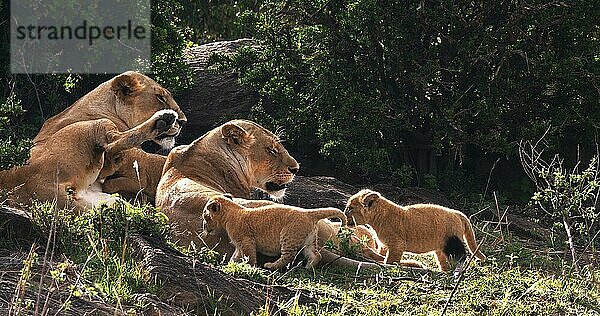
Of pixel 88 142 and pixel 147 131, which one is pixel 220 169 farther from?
pixel 88 142

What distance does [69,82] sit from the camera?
440 inches

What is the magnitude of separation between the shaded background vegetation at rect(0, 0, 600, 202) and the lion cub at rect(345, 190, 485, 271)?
3854 millimetres

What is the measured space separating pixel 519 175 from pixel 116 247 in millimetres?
7533

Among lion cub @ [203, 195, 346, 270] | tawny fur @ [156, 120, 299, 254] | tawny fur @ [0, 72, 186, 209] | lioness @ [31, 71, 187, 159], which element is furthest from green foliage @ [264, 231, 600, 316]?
lioness @ [31, 71, 187, 159]

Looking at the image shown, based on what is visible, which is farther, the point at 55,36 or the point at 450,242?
the point at 55,36

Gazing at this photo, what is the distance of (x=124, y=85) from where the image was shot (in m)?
9.22

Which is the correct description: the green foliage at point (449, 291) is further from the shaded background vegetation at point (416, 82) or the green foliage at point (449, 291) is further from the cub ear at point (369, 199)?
the shaded background vegetation at point (416, 82)

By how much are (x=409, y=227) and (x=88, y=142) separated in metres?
2.66

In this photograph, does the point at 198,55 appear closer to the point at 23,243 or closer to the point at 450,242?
the point at 450,242

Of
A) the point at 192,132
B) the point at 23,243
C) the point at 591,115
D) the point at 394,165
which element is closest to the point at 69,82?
the point at 192,132

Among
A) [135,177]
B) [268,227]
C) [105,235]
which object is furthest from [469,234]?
[105,235]

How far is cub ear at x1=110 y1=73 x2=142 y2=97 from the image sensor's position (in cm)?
920

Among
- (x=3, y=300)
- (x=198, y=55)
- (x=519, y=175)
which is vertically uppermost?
(x=3, y=300)

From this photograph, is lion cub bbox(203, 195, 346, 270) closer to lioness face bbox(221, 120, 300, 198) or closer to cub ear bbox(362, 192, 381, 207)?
cub ear bbox(362, 192, 381, 207)
